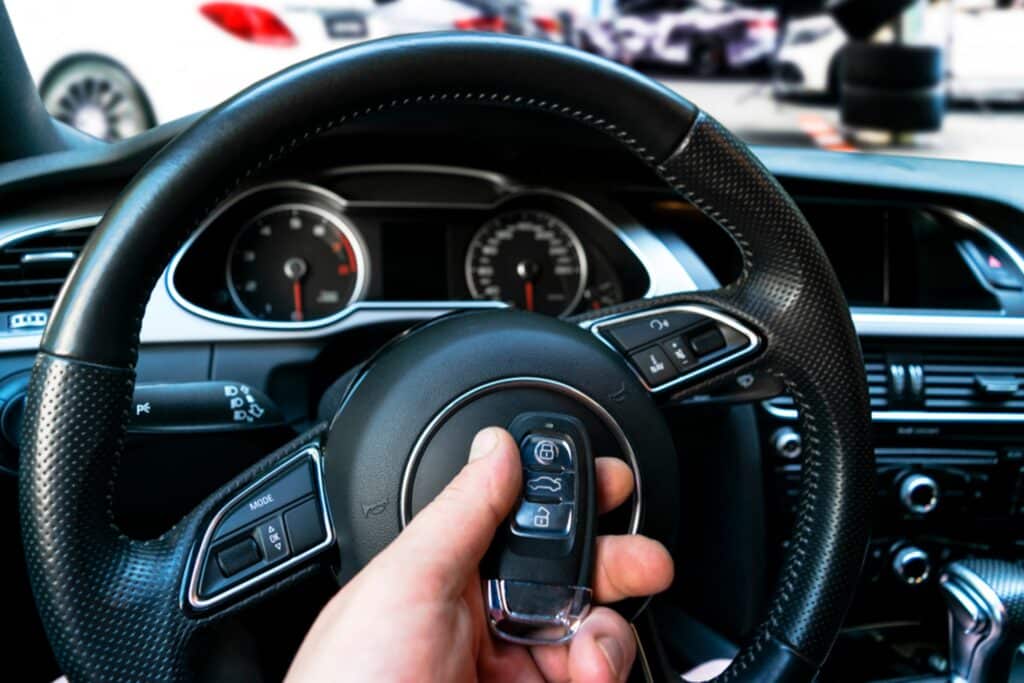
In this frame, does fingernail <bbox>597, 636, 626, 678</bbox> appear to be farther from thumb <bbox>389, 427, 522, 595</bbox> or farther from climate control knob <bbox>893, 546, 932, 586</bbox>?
climate control knob <bbox>893, 546, 932, 586</bbox>

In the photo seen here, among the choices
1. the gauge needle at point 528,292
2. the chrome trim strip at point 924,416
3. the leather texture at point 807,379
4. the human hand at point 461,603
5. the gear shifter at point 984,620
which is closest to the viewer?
the human hand at point 461,603

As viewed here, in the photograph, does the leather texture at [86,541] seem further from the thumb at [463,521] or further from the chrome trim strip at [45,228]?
the chrome trim strip at [45,228]

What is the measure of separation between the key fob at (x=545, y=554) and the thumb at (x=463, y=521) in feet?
0.09

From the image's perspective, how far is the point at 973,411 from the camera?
181cm

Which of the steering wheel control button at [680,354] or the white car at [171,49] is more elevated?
the white car at [171,49]

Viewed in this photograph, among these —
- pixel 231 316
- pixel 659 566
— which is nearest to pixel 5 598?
pixel 231 316

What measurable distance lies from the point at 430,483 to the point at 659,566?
24 centimetres

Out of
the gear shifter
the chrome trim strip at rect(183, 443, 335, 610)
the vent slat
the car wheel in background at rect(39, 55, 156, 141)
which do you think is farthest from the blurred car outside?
the chrome trim strip at rect(183, 443, 335, 610)

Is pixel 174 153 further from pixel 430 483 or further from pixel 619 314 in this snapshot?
pixel 619 314

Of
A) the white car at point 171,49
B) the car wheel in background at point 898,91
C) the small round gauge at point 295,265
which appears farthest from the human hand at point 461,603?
the car wheel in background at point 898,91

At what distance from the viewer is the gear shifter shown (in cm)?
139

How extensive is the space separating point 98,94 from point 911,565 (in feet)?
13.8

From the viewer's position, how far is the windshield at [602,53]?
471cm

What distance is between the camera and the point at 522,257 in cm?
197
